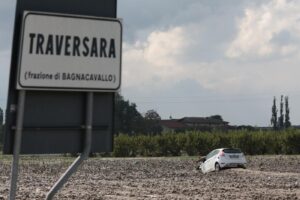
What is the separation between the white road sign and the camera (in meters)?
4.27

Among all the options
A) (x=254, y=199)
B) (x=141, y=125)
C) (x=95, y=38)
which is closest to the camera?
(x=95, y=38)

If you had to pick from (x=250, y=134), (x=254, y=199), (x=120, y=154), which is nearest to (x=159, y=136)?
(x=120, y=154)

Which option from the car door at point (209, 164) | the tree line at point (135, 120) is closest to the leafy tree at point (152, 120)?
the tree line at point (135, 120)

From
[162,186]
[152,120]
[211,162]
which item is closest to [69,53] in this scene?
[162,186]

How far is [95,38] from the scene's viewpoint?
4.51 metres

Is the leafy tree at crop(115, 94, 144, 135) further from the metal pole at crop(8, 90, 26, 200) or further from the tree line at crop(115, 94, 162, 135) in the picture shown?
the metal pole at crop(8, 90, 26, 200)

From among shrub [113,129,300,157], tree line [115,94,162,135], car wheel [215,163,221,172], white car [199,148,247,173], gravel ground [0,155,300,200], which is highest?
tree line [115,94,162,135]

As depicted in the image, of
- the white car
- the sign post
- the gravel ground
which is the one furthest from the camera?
the white car

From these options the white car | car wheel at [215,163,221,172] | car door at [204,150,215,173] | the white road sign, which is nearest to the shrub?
car door at [204,150,215,173]

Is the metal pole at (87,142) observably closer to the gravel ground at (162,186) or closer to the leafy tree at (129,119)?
the gravel ground at (162,186)

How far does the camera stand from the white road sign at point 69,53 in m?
4.27

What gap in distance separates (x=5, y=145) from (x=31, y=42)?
31.1 inches

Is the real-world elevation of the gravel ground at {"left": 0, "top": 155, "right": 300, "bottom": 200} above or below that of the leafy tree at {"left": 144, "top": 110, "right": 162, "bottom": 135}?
below

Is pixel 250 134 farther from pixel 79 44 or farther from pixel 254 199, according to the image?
pixel 79 44
